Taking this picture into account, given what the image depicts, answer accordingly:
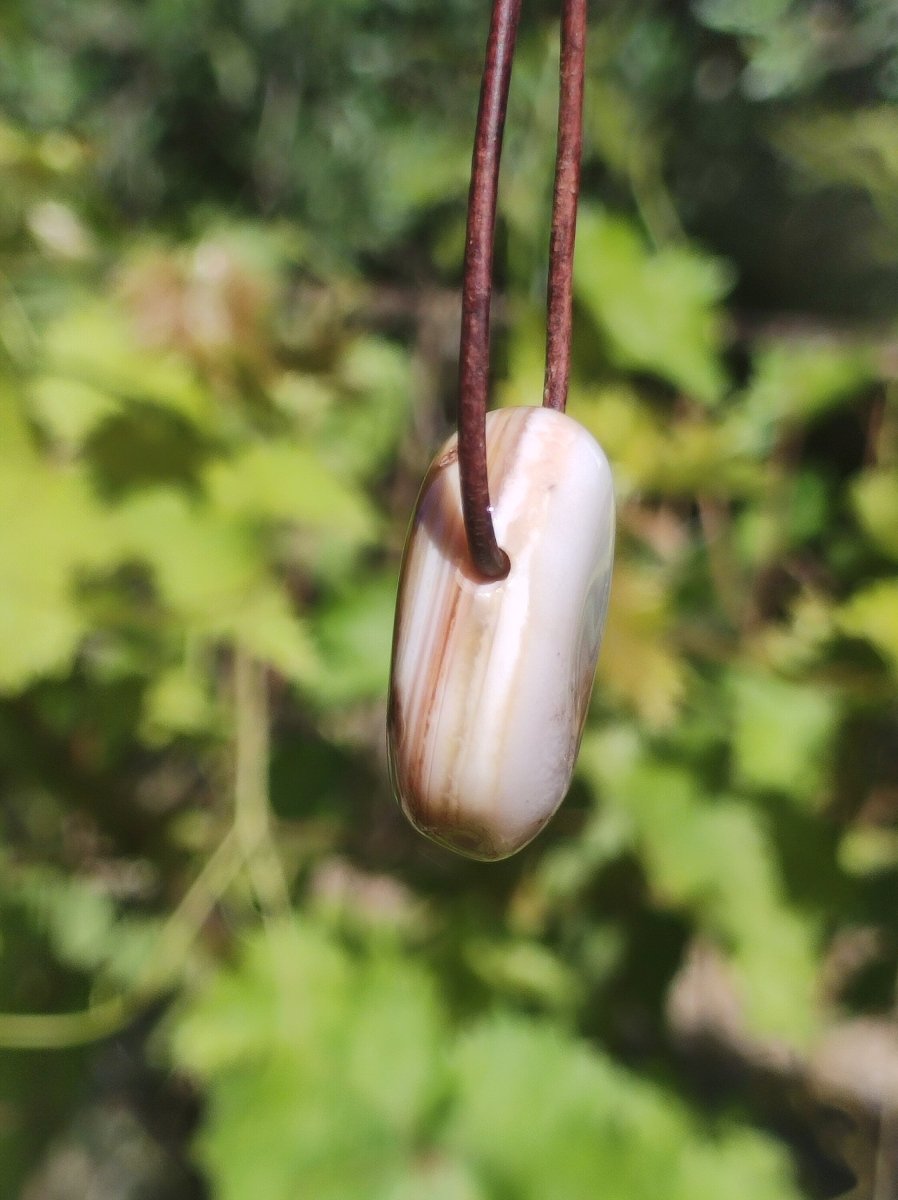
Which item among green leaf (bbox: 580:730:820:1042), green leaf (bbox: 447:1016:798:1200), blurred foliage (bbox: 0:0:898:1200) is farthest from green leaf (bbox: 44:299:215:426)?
green leaf (bbox: 447:1016:798:1200)

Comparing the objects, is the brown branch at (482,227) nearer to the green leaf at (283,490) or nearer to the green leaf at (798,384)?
the green leaf at (283,490)

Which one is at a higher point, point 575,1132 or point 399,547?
point 399,547

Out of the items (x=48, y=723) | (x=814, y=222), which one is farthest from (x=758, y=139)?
(x=48, y=723)

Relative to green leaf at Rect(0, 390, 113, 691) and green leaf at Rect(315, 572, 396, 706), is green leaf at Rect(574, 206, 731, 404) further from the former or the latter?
green leaf at Rect(0, 390, 113, 691)

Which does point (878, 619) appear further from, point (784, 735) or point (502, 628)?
point (502, 628)

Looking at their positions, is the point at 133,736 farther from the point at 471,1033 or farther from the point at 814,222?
the point at 814,222

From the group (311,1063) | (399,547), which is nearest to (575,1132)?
(311,1063)
